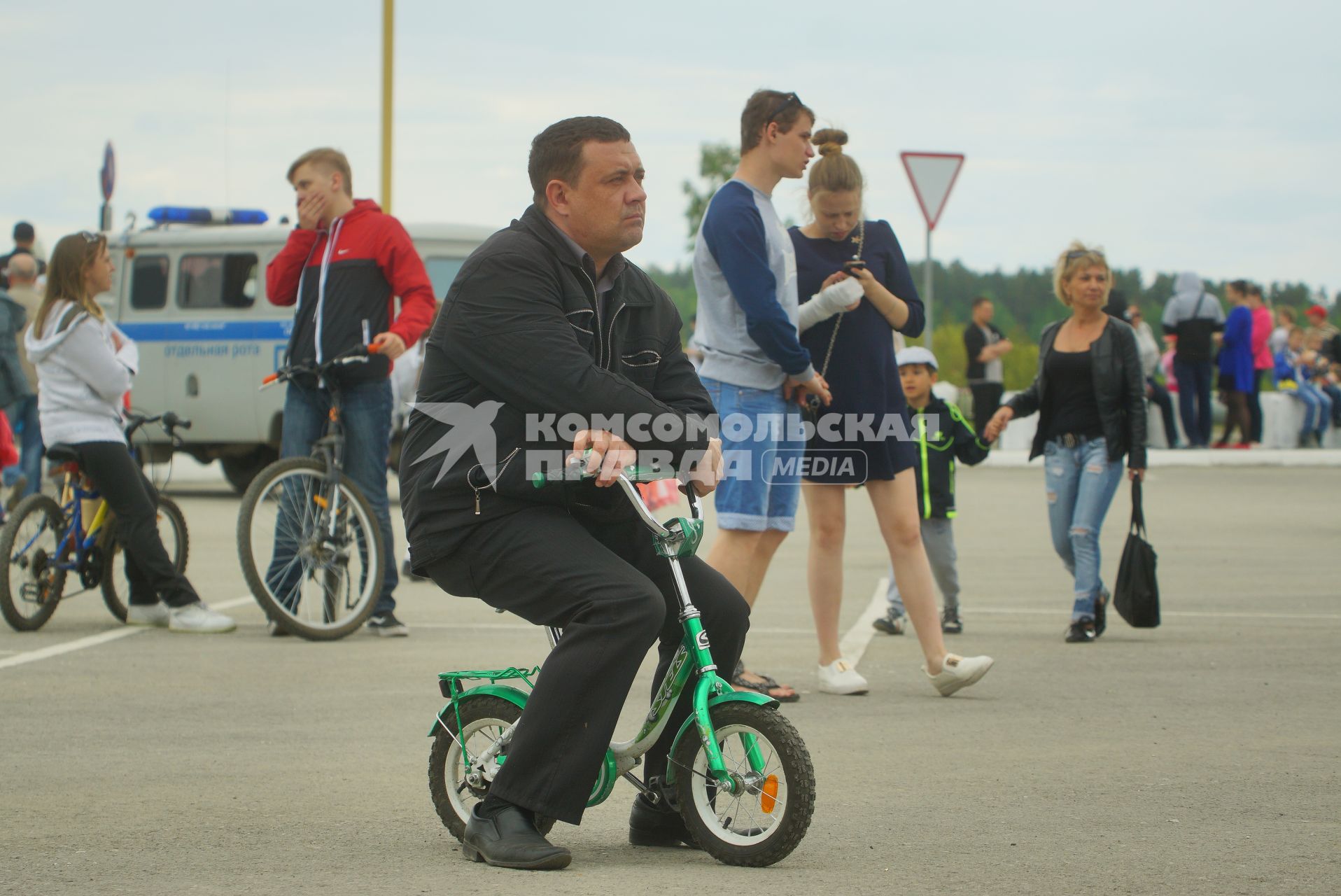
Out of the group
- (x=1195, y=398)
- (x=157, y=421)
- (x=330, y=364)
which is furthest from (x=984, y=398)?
(x=330, y=364)

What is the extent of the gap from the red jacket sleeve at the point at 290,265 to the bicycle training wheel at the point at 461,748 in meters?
4.49

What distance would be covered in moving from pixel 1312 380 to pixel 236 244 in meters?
15.7

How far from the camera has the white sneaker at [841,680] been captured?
665 centimetres

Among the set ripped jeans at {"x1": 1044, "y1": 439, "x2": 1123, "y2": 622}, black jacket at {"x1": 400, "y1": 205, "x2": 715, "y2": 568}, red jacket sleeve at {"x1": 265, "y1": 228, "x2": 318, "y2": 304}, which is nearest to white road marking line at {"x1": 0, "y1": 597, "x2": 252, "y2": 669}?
red jacket sleeve at {"x1": 265, "y1": 228, "x2": 318, "y2": 304}

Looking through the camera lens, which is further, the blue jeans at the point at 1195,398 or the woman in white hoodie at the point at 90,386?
the blue jeans at the point at 1195,398

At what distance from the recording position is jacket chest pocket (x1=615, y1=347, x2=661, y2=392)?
4355mm

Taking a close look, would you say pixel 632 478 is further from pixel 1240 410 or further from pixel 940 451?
Answer: pixel 1240 410

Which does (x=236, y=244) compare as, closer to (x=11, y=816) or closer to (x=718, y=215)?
(x=718, y=215)

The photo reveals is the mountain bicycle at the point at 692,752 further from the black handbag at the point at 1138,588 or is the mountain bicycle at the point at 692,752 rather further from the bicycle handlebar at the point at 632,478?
the black handbag at the point at 1138,588

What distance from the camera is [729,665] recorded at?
428 cm

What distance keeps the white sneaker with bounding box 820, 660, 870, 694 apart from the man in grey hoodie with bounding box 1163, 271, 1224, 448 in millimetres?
15625

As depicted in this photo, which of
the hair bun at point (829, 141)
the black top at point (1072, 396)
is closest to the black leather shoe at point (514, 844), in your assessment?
the hair bun at point (829, 141)

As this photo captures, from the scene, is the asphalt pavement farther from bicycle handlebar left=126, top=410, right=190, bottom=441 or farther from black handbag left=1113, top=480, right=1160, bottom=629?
bicycle handlebar left=126, top=410, right=190, bottom=441

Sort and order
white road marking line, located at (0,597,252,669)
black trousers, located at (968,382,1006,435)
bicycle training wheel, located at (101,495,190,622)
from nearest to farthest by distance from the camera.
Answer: white road marking line, located at (0,597,252,669)
bicycle training wheel, located at (101,495,190,622)
black trousers, located at (968,382,1006,435)
